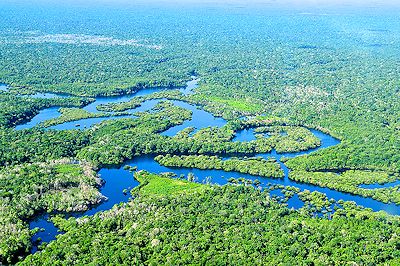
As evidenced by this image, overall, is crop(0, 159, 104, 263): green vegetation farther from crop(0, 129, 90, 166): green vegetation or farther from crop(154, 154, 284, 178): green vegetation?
crop(154, 154, 284, 178): green vegetation

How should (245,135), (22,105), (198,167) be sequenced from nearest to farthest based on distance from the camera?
(198,167) < (245,135) < (22,105)

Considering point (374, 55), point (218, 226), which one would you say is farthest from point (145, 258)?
point (374, 55)

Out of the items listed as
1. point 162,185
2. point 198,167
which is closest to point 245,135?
point 198,167

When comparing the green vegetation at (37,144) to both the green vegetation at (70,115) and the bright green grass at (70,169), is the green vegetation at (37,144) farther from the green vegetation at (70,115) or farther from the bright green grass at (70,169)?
the green vegetation at (70,115)

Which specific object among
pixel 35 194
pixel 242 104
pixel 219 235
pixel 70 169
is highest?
pixel 242 104

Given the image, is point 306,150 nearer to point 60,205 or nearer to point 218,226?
point 218,226

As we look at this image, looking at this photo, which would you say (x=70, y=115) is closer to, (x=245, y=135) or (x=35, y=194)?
(x=245, y=135)

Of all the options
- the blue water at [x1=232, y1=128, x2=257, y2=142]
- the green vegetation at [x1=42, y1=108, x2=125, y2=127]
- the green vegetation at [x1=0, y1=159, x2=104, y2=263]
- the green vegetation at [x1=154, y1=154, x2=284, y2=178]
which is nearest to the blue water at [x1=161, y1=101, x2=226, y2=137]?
the blue water at [x1=232, y1=128, x2=257, y2=142]
